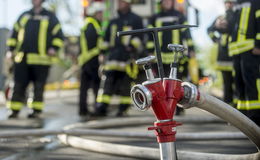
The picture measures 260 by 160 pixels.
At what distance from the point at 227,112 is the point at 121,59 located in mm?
5611


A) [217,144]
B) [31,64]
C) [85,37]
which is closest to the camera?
[217,144]

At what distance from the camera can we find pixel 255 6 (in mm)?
4254

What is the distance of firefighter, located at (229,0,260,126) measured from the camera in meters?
4.19

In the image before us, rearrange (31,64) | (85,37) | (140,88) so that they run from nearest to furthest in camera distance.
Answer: (140,88) < (31,64) < (85,37)

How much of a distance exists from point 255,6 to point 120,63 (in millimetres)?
3674

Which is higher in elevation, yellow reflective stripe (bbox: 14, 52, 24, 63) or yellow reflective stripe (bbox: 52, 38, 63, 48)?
yellow reflective stripe (bbox: 52, 38, 63, 48)

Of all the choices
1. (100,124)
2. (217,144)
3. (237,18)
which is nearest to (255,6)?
(237,18)

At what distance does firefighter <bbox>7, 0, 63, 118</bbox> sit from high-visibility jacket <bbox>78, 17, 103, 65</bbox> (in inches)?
20.7

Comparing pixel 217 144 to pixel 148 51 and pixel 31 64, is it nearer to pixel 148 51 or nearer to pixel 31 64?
pixel 148 51

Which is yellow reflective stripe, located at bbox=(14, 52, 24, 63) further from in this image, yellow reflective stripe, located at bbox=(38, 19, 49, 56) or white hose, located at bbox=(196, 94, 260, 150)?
white hose, located at bbox=(196, 94, 260, 150)

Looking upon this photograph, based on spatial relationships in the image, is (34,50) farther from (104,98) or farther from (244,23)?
(244,23)

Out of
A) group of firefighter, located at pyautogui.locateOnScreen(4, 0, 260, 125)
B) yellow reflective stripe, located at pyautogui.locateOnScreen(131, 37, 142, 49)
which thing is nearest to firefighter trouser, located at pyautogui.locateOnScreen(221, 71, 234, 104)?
group of firefighter, located at pyautogui.locateOnScreen(4, 0, 260, 125)

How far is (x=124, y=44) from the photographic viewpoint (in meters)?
7.68

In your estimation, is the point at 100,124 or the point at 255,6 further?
the point at 100,124
